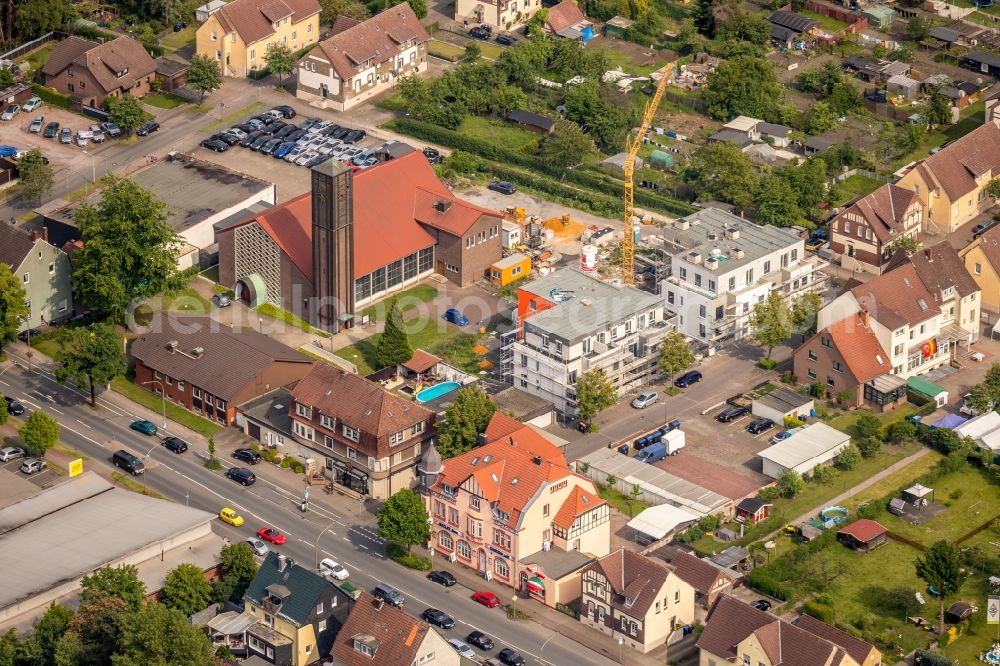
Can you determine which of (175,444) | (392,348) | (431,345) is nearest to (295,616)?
(175,444)

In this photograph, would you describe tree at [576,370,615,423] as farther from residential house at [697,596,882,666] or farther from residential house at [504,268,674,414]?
residential house at [697,596,882,666]

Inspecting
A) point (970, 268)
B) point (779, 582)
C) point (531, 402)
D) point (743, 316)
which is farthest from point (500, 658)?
point (970, 268)

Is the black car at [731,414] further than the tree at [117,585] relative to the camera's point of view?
Yes

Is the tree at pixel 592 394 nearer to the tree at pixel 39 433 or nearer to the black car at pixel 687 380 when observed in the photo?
the black car at pixel 687 380

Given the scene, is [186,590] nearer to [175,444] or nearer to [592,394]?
[175,444]

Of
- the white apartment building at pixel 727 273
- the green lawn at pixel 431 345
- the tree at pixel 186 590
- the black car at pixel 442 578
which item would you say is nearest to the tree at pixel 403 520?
the black car at pixel 442 578

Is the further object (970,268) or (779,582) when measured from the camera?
(970,268)

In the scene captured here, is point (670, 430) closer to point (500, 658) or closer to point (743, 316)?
point (743, 316)
